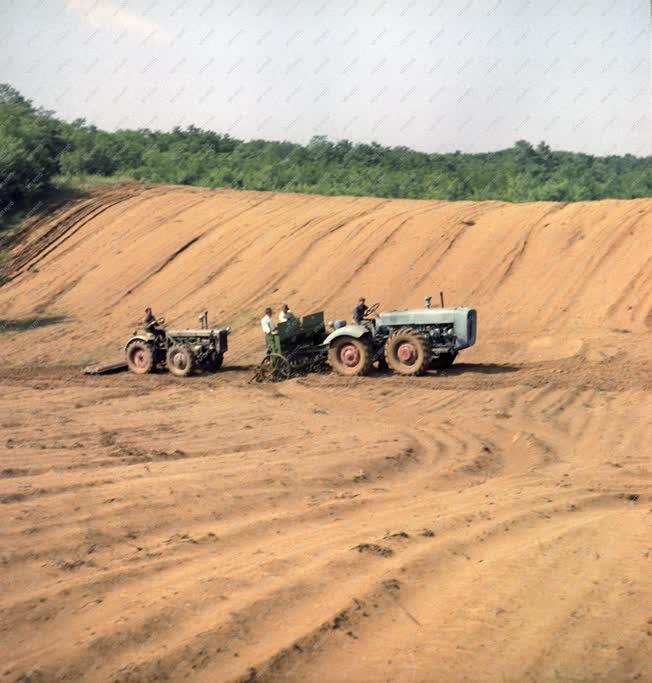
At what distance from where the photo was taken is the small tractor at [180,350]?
1689 cm

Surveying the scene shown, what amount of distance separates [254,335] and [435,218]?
7322 millimetres

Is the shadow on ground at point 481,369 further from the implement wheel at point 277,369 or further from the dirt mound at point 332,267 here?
the implement wheel at point 277,369

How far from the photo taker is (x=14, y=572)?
6555mm

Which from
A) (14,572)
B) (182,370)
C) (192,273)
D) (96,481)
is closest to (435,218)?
(192,273)

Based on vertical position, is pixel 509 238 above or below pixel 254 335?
above

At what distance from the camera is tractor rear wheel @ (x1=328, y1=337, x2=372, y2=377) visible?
15.5 meters

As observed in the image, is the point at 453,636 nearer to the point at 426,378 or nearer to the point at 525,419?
the point at 525,419

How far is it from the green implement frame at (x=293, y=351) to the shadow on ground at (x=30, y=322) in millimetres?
10561

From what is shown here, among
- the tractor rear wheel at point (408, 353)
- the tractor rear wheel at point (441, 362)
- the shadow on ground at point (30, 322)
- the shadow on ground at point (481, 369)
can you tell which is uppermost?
the tractor rear wheel at point (408, 353)

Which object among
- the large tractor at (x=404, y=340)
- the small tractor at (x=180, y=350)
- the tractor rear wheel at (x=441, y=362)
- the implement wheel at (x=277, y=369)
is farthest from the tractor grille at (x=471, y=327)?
the small tractor at (x=180, y=350)

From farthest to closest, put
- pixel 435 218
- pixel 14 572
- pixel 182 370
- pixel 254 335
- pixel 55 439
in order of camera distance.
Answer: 1. pixel 435 218
2. pixel 254 335
3. pixel 182 370
4. pixel 55 439
5. pixel 14 572

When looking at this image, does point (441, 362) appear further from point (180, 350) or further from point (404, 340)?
point (180, 350)

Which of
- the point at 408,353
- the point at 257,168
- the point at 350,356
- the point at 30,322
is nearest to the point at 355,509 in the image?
the point at 408,353

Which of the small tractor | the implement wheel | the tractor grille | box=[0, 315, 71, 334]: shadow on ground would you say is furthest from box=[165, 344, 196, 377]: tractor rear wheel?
box=[0, 315, 71, 334]: shadow on ground
